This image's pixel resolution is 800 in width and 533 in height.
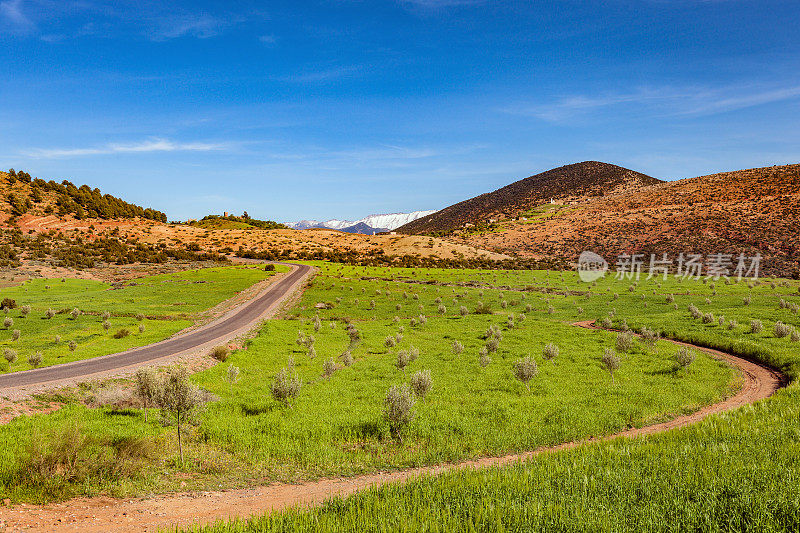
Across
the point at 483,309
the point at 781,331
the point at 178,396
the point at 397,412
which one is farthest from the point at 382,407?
the point at 483,309

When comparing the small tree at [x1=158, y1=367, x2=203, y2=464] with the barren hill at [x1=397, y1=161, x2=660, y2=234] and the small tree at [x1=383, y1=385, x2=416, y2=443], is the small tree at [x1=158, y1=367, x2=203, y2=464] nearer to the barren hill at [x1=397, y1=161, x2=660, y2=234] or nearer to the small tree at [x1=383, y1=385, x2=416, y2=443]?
the small tree at [x1=383, y1=385, x2=416, y2=443]

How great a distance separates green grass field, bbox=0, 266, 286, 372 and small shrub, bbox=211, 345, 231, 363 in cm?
691

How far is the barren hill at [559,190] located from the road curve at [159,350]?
429 ft

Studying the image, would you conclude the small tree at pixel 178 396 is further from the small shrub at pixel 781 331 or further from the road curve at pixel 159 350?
the small shrub at pixel 781 331

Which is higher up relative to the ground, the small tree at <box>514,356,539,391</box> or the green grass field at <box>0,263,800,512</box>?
the small tree at <box>514,356,539,391</box>

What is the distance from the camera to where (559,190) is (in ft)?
582

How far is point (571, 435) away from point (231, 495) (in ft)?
36.3

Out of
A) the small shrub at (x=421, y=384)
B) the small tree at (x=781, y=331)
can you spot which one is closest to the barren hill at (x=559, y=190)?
the small tree at (x=781, y=331)

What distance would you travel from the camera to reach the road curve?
20.1 metres

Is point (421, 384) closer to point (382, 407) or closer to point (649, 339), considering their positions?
point (382, 407)

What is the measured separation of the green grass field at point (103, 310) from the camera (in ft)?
90.8

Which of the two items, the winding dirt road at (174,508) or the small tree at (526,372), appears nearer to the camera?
the winding dirt road at (174,508)

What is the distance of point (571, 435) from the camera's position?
13391 millimetres

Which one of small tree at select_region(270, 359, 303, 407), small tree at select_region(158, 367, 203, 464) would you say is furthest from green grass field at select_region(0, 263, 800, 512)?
small tree at select_region(158, 367, 203, 464)
